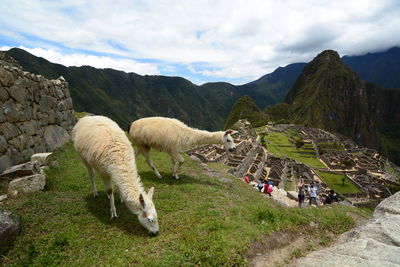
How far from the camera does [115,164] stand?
652 centimetres

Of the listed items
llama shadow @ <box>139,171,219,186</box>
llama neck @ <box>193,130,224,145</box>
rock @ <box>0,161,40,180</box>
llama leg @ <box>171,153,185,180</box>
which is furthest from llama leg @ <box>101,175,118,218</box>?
llama neck @ <box>193,130,224,145</box>

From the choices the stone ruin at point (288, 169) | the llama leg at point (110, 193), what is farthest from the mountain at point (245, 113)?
the llama leg at point (110, 193)

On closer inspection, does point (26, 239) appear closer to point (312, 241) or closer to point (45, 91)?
point (312, 241)

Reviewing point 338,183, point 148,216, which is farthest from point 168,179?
point 338,183

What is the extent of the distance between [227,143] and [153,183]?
4054mm

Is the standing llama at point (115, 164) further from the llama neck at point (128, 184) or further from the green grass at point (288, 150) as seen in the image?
the green grass at point (288, 150)

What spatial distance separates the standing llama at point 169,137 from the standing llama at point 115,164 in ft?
Answer: 7.34

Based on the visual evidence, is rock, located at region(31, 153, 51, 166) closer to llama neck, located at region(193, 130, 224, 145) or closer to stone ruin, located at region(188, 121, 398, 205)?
llama neck, located at region(193, 130, 224, 145)

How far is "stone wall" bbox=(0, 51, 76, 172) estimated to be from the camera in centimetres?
975

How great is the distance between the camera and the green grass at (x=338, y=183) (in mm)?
51750

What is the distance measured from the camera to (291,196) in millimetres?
18641

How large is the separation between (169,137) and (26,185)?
5735 millimetres

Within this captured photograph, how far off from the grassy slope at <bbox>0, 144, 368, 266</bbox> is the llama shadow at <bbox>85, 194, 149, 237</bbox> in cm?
3

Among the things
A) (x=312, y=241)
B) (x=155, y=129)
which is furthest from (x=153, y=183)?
(x=312, y=241)
